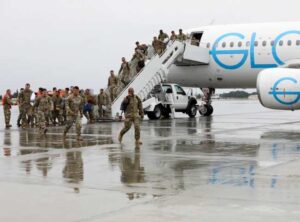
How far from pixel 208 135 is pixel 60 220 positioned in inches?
450

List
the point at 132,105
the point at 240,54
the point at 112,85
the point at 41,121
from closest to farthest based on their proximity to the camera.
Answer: the point at 132,105 < the point at 41,121 < the point at 240,54 < the point at 112,85

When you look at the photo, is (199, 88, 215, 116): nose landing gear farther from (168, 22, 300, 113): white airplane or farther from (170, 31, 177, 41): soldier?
(170, 31, 177, 41): soldier

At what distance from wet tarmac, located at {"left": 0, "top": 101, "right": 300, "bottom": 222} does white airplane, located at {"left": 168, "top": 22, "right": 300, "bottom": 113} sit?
10.3 metres

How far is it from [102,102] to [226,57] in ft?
20.2

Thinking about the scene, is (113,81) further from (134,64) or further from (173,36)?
(173,36)

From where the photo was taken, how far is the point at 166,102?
93.5 feet

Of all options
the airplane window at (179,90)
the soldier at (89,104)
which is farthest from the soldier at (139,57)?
the soldier at (89,104)

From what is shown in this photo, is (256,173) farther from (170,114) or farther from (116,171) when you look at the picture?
(170,114)

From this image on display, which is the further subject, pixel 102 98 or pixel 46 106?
pixel 102 98

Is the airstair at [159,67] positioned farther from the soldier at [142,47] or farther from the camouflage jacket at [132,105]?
the camouflage jacket at [132,105]

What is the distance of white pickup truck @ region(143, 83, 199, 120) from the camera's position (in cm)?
2745

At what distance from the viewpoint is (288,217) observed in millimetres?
6402

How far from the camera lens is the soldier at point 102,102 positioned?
26.0 m

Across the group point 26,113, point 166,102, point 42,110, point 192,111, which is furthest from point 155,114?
point 42,110
